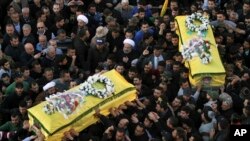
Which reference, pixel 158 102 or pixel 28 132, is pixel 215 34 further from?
pixel 28 132

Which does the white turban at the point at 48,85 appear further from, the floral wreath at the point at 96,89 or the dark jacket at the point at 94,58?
the dark jacket at the point at 94,58

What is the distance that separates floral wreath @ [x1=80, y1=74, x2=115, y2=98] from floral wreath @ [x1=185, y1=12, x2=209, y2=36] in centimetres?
263

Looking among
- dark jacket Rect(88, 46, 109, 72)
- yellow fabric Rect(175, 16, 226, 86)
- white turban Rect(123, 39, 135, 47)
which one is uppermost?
white turban Rect(123, 39, 135, 47)

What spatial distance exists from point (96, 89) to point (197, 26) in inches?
123

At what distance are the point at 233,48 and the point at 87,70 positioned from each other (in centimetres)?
301

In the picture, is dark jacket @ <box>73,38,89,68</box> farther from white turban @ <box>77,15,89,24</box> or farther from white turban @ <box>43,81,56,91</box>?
white turban @ <box>43,81,56,91</box>

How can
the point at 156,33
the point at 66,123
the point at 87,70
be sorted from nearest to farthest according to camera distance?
1. the point at 66,123
2. the point at 87,70
3. the point at 156,33

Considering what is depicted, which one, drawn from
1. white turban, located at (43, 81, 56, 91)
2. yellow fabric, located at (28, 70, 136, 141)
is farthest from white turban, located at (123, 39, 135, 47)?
white turban, located at (43, 81, 56, 91)

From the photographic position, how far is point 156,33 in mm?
14859

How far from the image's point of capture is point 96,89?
481 inches

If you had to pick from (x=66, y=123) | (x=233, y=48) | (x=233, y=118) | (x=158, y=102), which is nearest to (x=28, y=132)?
(x=66, y=123)

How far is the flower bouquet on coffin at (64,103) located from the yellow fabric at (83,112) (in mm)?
69

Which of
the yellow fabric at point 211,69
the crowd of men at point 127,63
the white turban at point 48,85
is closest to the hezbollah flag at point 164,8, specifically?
the crowd of men at point 127,63

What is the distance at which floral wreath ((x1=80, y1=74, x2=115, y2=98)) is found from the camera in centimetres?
1216
